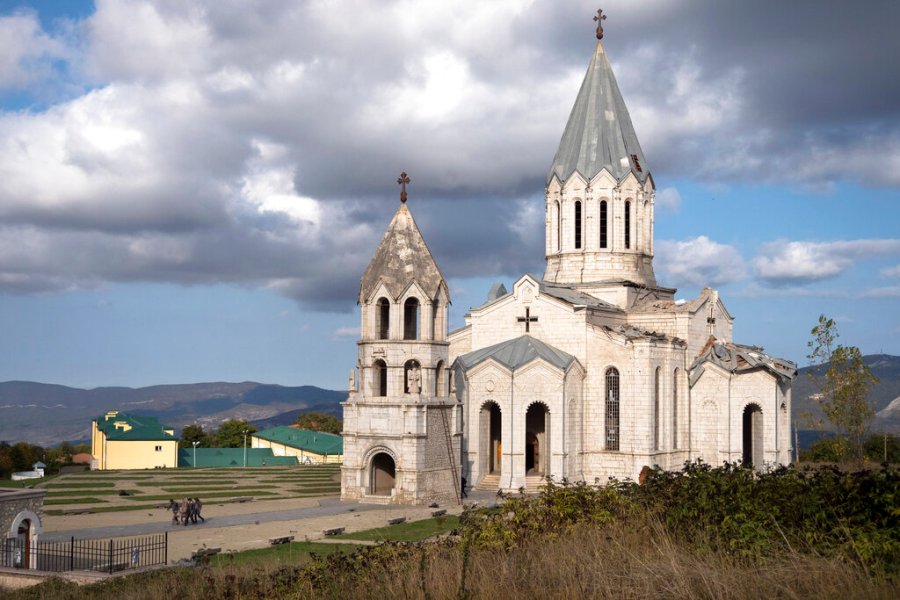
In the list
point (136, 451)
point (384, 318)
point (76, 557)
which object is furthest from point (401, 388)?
point (136, 451)

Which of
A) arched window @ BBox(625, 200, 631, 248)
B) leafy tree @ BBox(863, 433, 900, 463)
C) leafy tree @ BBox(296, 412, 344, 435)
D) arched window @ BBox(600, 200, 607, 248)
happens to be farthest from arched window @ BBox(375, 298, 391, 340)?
leafy tree @ BBox(296, 412, 344, 435)

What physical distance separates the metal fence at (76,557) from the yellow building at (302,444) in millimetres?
32349

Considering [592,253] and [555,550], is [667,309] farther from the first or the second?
[555,550]

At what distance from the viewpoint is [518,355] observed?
34.9m

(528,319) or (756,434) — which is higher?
(528,319)

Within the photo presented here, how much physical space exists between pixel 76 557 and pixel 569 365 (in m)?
19.1

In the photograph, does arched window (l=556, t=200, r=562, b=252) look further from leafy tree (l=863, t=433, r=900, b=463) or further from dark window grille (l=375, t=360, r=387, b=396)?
leafy tree (l=863, t=433, r=900, b=463)

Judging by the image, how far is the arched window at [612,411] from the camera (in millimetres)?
34781

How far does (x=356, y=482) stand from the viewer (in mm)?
30859

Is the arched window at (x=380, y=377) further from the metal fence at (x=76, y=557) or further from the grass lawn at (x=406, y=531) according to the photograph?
the metal fence at (x=76, y=557)

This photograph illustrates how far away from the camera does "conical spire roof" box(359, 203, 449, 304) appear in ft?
101

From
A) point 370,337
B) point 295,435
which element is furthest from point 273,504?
point 295,435

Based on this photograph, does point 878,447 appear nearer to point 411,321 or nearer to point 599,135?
point 599,135

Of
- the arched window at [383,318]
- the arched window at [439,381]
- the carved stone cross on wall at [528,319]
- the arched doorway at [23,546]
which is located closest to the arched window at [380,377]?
the arched window at [383,318]
